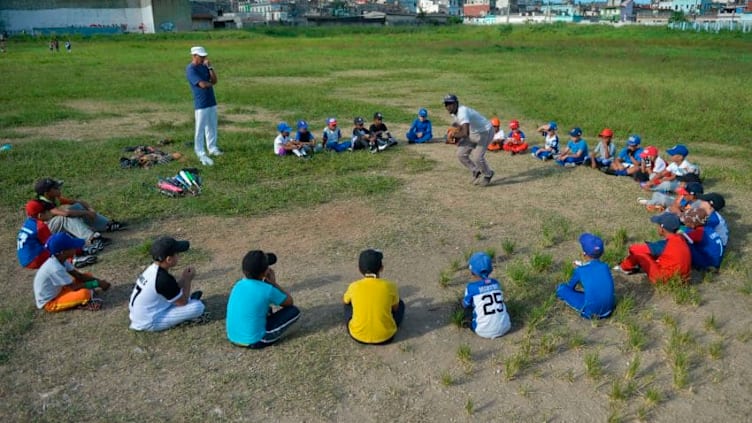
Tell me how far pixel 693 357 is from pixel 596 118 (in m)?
12.1

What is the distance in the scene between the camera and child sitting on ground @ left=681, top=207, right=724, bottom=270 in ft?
21.4

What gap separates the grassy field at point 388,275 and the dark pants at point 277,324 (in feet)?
0.43

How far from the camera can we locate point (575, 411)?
4316 millimetres

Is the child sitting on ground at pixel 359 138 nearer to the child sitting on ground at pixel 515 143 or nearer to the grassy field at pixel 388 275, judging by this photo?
the grassy field at pixel 388 275

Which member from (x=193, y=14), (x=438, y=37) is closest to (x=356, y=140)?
(x=438, y=37)

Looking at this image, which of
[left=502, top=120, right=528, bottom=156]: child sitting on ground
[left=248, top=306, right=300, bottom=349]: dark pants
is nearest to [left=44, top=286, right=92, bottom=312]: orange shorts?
[left=248, top=306, right=300, bottom=349]: dark pants

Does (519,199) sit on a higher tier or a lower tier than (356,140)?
lower

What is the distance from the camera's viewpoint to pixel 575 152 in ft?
36.6

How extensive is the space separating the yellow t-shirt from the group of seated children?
22.9ft

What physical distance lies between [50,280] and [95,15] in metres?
75.2

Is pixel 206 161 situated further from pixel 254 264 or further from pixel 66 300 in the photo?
pixel 254 264

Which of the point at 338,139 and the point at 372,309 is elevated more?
the point at 338,139

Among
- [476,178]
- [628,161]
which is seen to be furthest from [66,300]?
[628,161]

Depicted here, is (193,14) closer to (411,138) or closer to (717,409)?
(411,138)
